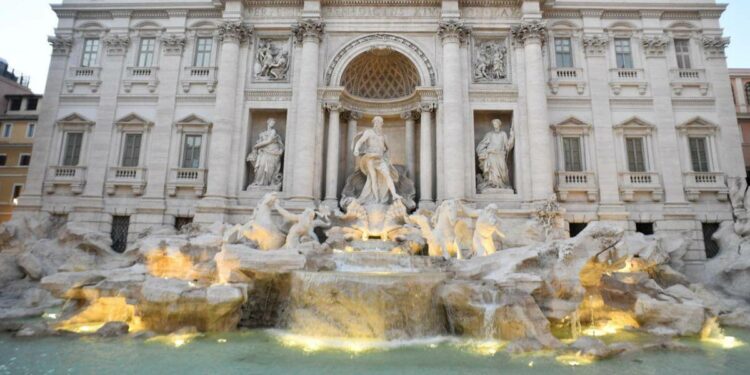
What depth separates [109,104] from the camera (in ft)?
60.4

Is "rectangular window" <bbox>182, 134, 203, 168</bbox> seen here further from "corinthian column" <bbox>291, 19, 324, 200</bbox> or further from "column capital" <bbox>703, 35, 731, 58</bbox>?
"column capital" <bbox>703, 35, 731, 58</bbox>

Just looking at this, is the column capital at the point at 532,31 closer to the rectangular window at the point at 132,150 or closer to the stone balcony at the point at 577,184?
the stone balcony at the point at 577,184

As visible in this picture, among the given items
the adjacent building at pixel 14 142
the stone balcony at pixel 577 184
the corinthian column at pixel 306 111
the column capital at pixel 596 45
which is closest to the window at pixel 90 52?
the corinthian column at pixel 306 111

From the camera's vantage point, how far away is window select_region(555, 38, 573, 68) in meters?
18.4

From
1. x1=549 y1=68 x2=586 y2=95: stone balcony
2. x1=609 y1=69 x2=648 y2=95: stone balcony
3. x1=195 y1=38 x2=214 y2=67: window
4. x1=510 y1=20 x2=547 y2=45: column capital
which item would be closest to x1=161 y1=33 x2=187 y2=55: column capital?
x1=195 y1=38 x2=214 y2=67: window

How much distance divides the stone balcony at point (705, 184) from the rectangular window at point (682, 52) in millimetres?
5128

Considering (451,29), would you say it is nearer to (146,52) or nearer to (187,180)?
(187,180)

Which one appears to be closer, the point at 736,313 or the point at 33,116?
the point at 736,313

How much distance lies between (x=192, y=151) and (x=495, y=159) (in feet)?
43.4

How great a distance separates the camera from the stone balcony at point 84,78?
18703 mm

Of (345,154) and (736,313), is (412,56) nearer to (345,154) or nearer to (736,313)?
(345,154)

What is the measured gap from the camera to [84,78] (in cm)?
1883

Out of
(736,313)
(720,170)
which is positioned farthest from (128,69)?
(720,170)

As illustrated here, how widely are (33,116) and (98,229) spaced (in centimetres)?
1465
